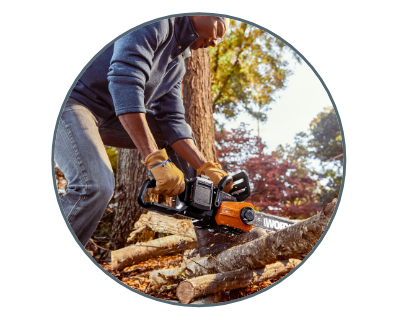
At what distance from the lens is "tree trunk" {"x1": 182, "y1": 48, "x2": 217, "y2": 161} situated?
295cm

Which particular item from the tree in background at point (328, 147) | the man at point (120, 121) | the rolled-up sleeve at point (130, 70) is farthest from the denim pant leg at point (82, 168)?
the tree in background at point (328, 147)

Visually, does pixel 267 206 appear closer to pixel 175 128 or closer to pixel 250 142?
pixel 250 142

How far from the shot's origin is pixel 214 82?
10.0 ft

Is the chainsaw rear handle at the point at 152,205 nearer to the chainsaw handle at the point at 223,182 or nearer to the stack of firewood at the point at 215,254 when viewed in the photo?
the stack of firewood at the point at 215,254

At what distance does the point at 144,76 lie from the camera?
8.95ft

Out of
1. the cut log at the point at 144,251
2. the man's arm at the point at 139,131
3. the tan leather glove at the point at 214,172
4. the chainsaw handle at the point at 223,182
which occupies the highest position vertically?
the man's arm at the point at 139,131

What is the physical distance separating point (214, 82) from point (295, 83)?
2.14 ft

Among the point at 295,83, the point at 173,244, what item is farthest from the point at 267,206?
the point at 295,83

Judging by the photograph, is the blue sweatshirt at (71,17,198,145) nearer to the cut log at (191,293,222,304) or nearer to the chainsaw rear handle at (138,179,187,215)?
the chainsaw rear handle at (138,179,187,215)

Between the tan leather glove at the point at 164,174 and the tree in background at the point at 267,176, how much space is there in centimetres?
45

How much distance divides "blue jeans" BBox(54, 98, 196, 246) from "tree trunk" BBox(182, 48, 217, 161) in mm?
546

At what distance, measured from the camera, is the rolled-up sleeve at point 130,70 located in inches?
105

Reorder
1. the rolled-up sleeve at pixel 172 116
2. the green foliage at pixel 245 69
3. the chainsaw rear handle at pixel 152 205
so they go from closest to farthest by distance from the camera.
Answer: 1. the chainsaw rear handle at pixel 152 205
2. the rolled-up sleeve at pixel 172 116
3. the green foliage at pixel 245 69

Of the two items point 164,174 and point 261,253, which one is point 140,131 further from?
point 261,253
